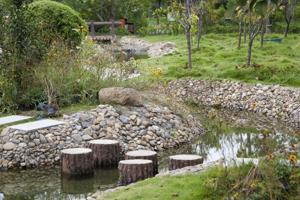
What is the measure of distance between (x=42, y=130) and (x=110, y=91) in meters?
2.23

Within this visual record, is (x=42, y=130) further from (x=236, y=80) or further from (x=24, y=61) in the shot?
(x=236, y=80)

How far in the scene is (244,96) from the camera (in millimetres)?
18500

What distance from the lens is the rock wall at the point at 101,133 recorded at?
37.0 feet

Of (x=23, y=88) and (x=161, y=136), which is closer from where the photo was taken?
(x=161, y=136)

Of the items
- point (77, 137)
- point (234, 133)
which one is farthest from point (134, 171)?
point (234, 133)

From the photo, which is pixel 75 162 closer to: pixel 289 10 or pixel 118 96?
pixel 118 96

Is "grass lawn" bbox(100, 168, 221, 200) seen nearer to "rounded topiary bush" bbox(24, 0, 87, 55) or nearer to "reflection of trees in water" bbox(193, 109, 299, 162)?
"reflection of trees in water" bbox(193, 109, 299, 162)

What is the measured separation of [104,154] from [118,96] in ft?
8.05

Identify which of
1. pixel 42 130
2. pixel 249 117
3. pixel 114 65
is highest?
pixel 114 65

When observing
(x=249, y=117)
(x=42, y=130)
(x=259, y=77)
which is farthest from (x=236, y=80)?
(x=42, y=130)

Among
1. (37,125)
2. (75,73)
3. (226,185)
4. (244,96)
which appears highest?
(75,73)

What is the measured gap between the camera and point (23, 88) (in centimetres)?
1389

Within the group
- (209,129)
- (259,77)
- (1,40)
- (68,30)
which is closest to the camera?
(1,40)

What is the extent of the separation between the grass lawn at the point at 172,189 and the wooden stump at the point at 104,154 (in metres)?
3.09
